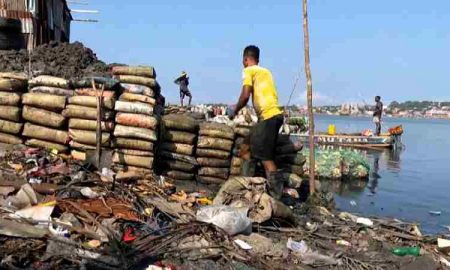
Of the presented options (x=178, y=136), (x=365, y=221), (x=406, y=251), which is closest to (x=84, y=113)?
(x=178, y=136)

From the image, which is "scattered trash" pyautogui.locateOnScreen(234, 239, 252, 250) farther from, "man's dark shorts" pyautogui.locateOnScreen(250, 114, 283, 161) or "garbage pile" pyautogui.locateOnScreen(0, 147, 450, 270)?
"man's dark shorts" pyautogui.locateOnScreen(250, 114, 283, 161)

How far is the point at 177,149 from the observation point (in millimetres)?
8180

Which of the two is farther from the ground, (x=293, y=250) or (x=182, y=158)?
(x=182, y=158)

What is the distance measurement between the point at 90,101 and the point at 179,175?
173 centimetres

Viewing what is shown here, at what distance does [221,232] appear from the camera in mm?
4871

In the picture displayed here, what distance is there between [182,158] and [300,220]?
2.36 metres

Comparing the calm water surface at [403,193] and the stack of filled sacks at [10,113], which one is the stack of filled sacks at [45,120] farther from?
the calm water surface at [403,193]

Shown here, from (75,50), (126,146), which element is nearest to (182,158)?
(126,146)

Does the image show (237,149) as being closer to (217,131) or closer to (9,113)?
(217,131)

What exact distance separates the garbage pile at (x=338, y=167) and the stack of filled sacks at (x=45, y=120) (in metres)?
8.38

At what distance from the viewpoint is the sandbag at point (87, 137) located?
729cm

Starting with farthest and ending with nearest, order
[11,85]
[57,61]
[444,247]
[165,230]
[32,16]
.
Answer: [32,16]
[57,61]
[11,85]
[444,247]
[165,230]

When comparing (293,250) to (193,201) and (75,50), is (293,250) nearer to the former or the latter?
(193,201)

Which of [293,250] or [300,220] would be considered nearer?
[293,250]
